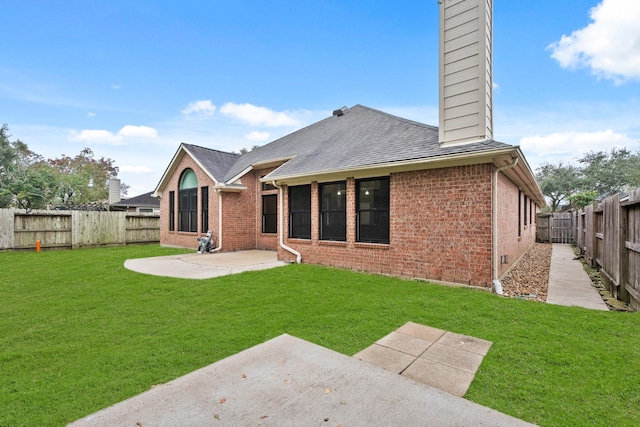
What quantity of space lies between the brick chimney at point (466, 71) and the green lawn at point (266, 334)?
3403mm

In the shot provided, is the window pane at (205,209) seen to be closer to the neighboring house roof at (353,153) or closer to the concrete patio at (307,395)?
the neighboring house roof at (353,153)

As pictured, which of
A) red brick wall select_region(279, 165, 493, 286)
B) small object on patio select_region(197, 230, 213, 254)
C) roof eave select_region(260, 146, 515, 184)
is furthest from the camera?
small object on patio select_region(197, 230, 213, 254)

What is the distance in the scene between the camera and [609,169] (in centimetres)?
3127

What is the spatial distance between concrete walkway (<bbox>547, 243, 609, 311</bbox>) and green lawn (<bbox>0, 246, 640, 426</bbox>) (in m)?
0.76

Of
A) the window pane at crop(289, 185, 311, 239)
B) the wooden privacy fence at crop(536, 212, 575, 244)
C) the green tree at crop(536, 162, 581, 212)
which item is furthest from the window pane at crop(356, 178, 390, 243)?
the green tree at crop(536, 162, 581, 212)

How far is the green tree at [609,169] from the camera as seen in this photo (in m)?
29.0

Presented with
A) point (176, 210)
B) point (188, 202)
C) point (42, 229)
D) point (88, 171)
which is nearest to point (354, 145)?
point (188, 202)

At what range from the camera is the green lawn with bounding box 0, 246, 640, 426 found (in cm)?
235

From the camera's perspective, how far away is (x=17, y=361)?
300 cm

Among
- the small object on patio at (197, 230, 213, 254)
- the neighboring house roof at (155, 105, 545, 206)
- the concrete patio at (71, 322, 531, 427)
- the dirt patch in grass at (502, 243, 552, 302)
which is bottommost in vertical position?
the dirt patch in grass at (502, 243, 552, 302)

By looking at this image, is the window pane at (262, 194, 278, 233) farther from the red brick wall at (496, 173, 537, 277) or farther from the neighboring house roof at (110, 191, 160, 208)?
the neighboring house roof at (110, 191, 160, 208)

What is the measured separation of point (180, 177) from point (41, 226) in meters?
5.77

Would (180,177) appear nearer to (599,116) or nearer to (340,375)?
(340,375)

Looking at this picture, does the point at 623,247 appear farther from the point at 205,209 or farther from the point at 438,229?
the point at 205,209
